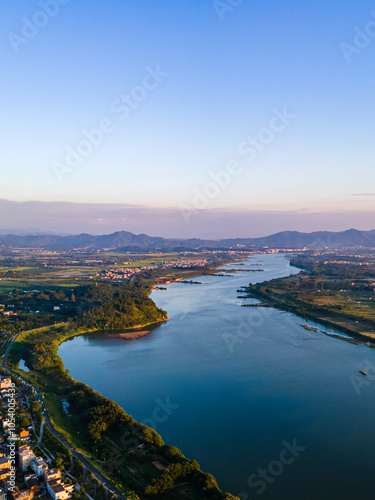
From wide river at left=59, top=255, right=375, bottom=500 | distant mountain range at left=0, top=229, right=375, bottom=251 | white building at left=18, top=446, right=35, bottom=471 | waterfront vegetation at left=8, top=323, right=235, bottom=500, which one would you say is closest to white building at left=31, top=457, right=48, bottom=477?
white building at left=18, top=446, right=35, bottom=471

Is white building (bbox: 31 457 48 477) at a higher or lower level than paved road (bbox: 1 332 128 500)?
higher

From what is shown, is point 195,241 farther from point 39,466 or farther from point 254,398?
point 39,466

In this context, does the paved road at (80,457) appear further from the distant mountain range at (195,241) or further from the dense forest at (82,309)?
the distant mountain range at (195,241)

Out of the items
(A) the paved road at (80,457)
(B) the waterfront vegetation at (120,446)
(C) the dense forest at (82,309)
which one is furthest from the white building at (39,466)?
(C) the dense forest at (82,309)

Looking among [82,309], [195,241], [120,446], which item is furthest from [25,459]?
[195,241]

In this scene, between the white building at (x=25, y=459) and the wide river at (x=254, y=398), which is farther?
the wide river at (x=254, y=398)

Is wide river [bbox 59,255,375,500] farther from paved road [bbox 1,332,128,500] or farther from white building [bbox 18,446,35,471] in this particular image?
white building [bbox 18,446,35,471]
